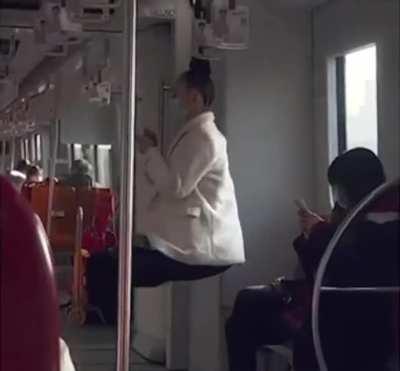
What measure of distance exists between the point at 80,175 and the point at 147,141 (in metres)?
0.26

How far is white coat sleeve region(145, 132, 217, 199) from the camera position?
2.30 meters

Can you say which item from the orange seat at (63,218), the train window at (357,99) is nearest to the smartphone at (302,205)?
the train window at (357,99)

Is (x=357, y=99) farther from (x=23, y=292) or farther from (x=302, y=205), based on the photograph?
(x=23, y=292)

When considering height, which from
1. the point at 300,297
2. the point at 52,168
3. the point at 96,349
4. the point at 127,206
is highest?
the point at 52,168

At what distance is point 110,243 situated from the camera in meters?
2.28

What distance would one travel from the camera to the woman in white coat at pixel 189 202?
2307 millimetres

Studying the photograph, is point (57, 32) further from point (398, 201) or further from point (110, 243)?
point (398, 201)

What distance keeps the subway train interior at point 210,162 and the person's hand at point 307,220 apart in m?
0.01

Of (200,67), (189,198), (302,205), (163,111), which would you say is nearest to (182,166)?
(189,198)

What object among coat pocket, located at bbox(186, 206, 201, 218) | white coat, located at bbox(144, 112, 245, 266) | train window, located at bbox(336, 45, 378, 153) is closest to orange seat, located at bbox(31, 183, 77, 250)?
white coat, located at bbox(144, 112, 245, 266)

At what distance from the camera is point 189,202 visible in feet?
7.57

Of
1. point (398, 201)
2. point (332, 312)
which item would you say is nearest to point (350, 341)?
point (332, 312)

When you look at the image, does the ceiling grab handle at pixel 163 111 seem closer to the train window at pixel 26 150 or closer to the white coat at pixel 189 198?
the white coat at pixel 189 198

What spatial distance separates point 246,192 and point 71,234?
1.88 ft
